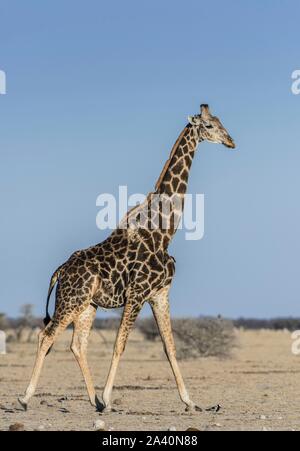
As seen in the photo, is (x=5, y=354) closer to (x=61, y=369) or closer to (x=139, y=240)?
(x=61, y=369)

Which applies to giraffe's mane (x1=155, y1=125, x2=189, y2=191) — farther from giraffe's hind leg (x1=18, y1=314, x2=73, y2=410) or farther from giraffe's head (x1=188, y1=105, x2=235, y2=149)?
giraffe's hind leg (x1=18, y1=314, x2=73, y2=410)

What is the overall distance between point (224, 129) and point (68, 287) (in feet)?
9.80

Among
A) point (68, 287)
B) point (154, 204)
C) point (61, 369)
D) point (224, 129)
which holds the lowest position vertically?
point (61, 369)

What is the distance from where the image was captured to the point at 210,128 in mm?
13141

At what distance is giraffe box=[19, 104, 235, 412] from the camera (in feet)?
41.1

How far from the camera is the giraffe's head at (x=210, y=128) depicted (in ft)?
42.9

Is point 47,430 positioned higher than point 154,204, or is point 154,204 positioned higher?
point 154,204

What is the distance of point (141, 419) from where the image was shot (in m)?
11.4

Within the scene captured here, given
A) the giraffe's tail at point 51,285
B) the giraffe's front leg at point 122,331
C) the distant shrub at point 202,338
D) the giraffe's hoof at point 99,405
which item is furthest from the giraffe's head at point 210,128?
A: the distant shrub at point 202,338

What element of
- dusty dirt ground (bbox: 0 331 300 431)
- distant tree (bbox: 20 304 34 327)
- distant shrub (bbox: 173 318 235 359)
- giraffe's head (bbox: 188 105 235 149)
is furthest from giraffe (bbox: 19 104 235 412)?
distant tree (bbox: 20 304 34 327)

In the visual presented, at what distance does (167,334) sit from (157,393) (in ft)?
14.9

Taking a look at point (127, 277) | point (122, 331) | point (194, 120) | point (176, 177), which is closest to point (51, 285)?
point (127, 277)
